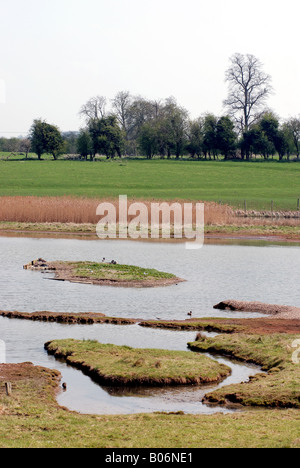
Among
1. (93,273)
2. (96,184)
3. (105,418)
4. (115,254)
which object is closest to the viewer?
(105,418)

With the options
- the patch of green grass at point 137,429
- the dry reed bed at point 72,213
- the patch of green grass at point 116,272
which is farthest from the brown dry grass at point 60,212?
the patch of green grass at point 137,429

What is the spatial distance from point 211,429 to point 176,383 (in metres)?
4.58

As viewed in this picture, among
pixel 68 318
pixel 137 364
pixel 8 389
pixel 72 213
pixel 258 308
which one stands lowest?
pixel 258 308

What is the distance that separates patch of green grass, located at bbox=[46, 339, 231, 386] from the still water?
344 millimetres

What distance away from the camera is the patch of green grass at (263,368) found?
51.2ft

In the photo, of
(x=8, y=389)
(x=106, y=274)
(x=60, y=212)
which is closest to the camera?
(x=8, y=389)

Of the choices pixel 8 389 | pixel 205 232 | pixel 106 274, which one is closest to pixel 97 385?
pixel 8 389

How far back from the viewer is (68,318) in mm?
23906

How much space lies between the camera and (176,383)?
1731 centimetres

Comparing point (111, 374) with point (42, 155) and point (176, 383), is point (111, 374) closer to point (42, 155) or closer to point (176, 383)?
point (176, 383)

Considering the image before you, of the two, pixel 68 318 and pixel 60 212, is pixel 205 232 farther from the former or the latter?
pixel 68 318

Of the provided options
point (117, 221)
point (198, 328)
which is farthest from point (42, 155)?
point (198, 328)

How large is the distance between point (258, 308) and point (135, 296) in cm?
486

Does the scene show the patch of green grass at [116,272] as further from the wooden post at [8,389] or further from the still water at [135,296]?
the wooden post at [8,389]
